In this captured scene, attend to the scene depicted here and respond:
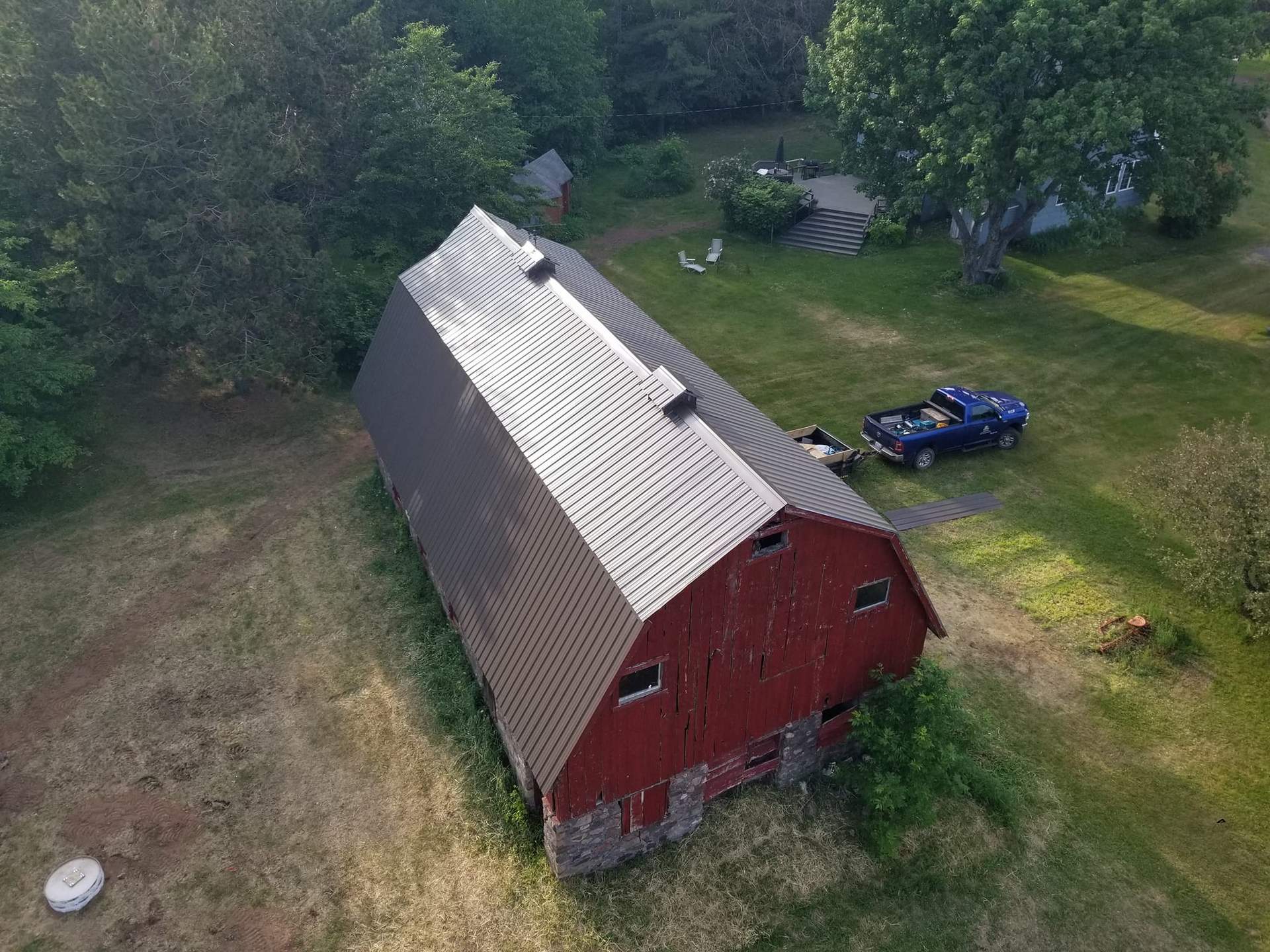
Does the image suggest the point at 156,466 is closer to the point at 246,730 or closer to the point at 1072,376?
the point at 246,730

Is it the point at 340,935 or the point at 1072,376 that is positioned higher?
the point at 340,935

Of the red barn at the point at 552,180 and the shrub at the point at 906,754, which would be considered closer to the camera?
the shrub at the point at 906,754

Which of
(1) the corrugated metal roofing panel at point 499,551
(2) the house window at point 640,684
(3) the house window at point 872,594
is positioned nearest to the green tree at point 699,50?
(1) the corrugated metal roofing panel at point 499,551

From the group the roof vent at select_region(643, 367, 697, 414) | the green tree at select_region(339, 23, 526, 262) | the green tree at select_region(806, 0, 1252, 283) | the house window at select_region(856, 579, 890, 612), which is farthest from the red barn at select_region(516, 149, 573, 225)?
the house window at select_region(856, 579, 890, 612)

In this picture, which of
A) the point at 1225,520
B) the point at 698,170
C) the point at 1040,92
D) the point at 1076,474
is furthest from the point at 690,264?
the point at 1225,520

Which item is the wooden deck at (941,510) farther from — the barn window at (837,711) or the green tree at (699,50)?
the green tree at (699,50)

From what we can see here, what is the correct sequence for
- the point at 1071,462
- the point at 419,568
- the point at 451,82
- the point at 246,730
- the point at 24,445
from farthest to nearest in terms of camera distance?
1. the point at 451,82
2. the point at 1071,462
3. the point at 24,445
4. the point at 419,568
5. the point at 246,730

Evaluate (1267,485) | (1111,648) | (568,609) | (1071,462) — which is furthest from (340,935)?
(1071,462)
